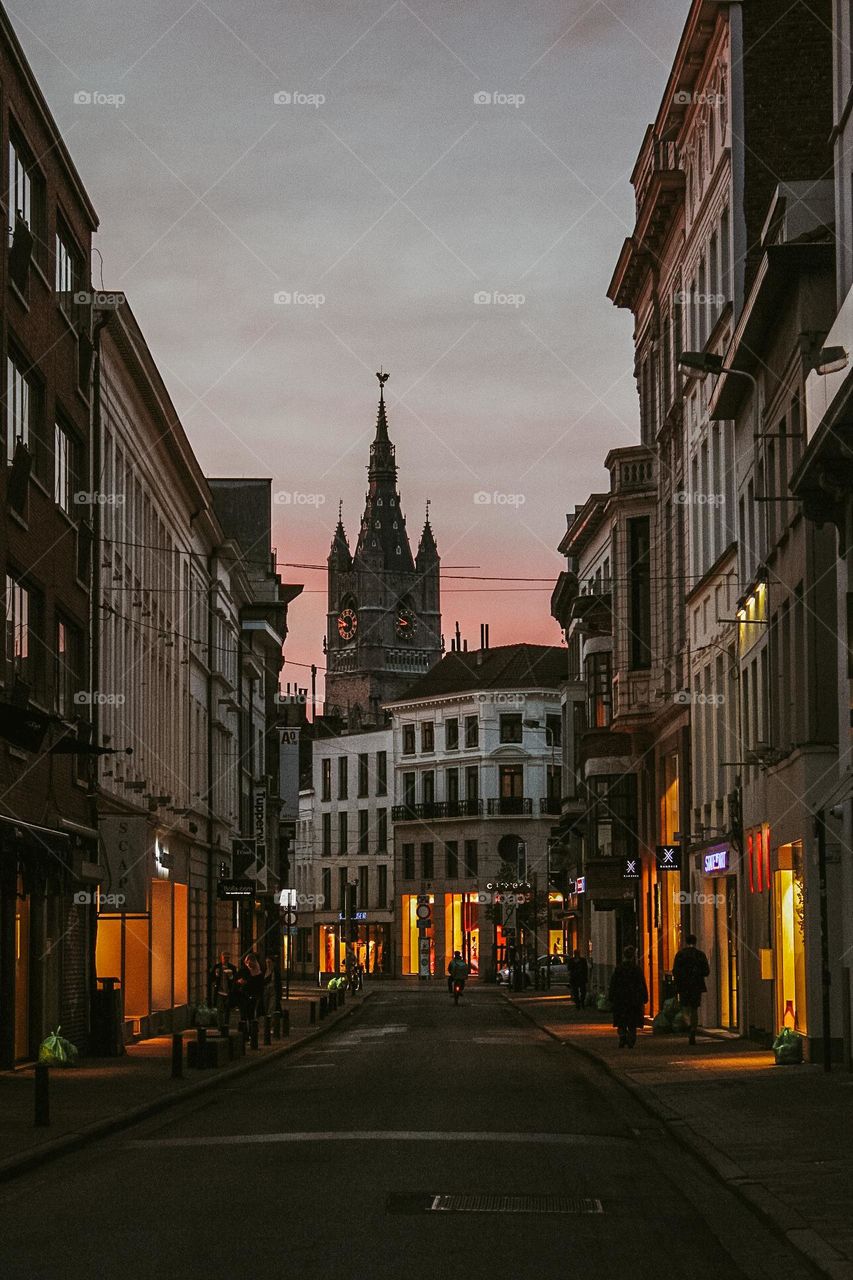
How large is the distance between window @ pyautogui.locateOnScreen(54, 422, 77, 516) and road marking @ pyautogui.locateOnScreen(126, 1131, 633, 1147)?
15.6 metres

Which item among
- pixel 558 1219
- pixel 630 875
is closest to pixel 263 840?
pixel 630 875

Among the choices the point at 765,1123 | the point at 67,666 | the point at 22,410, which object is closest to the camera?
the point at 765,1123

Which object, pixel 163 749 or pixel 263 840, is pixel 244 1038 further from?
pixel 263 840

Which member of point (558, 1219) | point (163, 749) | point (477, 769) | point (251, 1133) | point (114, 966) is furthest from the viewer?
point (477, 769)

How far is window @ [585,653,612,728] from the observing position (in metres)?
58.6

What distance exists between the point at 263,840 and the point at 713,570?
31.3 metres

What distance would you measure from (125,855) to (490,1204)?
2256 cm

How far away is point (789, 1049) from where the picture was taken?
2816cm

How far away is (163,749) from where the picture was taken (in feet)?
155

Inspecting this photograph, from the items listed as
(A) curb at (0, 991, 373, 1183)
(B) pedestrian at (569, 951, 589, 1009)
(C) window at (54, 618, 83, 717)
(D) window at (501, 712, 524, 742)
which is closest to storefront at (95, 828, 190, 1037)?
(C) window at (54, 618, 83, 717)

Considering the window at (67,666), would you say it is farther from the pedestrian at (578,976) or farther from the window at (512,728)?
the window at (512,728)

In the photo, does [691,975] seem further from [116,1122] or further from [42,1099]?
[42,1099]

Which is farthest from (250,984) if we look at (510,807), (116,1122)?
(510,807)

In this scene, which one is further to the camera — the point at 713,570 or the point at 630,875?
the point at 630,875
